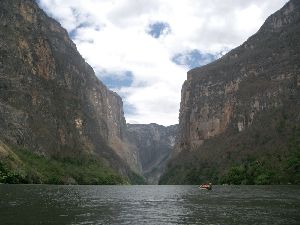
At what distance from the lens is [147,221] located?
44.2 metres

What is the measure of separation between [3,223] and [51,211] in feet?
40.1

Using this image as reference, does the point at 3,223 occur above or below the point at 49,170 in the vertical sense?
below

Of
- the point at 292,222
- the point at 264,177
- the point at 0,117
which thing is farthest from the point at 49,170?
the point at 292,222

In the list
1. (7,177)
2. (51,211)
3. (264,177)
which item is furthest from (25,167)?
(51,211)

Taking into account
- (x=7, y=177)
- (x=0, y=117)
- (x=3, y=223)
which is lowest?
(x=3, y=223)

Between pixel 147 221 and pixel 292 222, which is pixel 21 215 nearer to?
pixel 147 221

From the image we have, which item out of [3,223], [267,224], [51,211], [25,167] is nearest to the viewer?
[3,223]

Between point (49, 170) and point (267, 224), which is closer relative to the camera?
point (267, 224)

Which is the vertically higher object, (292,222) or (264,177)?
(264,177)

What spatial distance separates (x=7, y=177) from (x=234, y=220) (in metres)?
106

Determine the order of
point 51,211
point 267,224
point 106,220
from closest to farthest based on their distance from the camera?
point 267,224 → point 106,220 → point 51,211

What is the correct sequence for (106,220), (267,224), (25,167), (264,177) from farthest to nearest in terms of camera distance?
(264,177) < (25,167) < (106,220) < (267,224)

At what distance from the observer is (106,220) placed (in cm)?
4403

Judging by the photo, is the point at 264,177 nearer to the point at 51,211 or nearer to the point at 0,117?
the point at 0,117
